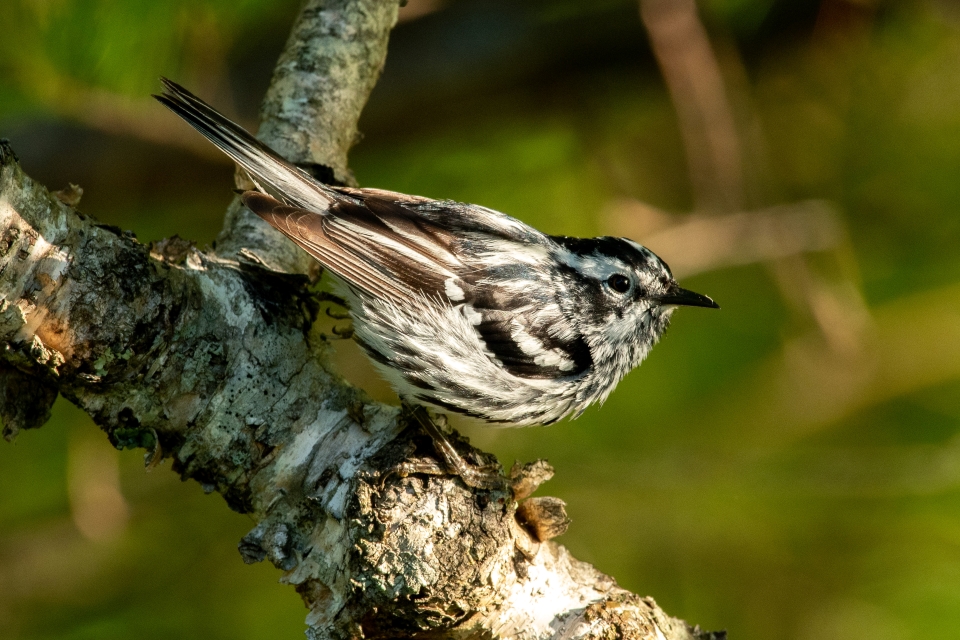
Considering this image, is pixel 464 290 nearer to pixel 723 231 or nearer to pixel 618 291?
pixel 618 291

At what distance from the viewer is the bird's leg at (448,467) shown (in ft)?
5.97

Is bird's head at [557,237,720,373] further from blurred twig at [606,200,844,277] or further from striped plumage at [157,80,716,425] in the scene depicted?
blurred twig at [606,200,844,277]

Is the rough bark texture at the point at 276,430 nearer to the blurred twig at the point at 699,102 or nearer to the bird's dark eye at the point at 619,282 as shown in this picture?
the bird's dark eye at the point at 619,282

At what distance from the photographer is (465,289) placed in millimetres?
2307

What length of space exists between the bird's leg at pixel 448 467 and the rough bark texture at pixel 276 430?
22 millimetres

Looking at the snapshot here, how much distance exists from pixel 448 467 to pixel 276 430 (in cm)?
44

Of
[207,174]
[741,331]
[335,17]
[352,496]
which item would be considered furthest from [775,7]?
[352,496]

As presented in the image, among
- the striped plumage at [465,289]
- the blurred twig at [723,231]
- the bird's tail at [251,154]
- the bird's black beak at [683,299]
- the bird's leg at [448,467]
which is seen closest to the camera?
the bird's leg at [448,467]

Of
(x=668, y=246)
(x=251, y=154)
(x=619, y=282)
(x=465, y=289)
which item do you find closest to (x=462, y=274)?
(x=465, y=289)

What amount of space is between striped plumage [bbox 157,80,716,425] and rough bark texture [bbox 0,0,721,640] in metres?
0.18

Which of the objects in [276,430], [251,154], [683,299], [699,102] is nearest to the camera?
[276,430]

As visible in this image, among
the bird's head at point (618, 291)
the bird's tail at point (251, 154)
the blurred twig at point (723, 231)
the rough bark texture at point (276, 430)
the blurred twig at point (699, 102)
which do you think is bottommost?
the rough bark texture at point (276, 430)

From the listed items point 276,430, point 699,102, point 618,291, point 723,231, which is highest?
point 699,102

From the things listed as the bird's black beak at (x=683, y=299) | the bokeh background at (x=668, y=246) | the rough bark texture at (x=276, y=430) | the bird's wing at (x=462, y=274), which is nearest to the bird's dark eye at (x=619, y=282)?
the bird's black beak at (x=683, y=299)
